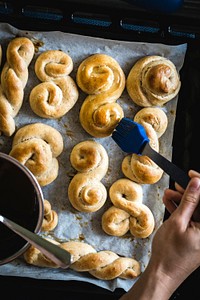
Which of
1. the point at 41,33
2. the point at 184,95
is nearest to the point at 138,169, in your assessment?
the point at 184,95

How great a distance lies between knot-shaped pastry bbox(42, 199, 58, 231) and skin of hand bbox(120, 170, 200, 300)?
384mm

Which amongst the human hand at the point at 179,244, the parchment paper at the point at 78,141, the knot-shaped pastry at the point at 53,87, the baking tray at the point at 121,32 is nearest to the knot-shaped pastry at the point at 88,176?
the parchment paper at the point at 78,141

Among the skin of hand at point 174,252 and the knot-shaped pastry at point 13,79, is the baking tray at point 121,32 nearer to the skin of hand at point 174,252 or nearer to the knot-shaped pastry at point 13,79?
the knot-shaped pastry at point 13,79

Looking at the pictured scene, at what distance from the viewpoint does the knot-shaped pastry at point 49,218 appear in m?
1.64

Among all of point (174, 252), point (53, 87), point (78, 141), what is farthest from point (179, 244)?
point (53, 87)

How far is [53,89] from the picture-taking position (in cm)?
165

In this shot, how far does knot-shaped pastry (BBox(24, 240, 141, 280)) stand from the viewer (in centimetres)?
165

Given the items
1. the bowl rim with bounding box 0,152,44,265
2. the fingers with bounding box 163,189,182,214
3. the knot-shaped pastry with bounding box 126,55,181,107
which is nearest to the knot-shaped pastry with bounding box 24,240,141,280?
the bowl rim with bounding box 0,152,44,265

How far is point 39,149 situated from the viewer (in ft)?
5.36

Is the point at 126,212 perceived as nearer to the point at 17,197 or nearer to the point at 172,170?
the point at 172,170

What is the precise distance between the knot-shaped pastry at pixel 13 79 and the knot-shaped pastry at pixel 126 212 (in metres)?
0.41

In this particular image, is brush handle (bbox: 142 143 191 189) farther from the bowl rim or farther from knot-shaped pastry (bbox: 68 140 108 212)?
the bowl rim

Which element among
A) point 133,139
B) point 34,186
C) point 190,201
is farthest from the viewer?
point 133,139

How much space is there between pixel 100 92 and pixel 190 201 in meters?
0.57
